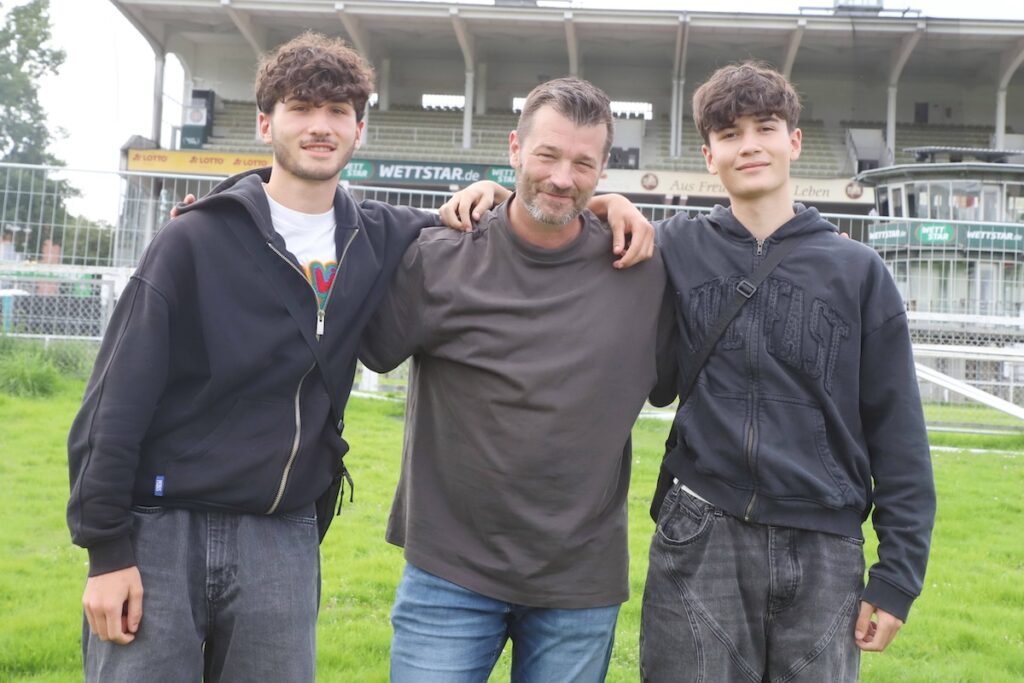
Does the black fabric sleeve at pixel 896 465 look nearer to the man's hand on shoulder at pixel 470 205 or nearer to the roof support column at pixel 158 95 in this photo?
the man's hand on shoulder at pixel 470 205

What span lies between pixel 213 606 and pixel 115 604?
24 centimetres

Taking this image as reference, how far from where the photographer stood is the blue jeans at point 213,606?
2.32 m

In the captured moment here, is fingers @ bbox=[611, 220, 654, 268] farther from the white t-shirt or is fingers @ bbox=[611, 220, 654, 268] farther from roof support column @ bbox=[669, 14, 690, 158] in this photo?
roof support column @ bbox=[669, 14, 690, 158]

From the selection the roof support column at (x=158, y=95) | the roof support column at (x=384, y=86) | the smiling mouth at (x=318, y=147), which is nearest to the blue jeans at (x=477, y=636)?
the smiling mouth at (x=318, y=147)

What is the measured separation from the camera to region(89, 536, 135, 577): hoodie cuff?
7.46 ft

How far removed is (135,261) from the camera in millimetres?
10070

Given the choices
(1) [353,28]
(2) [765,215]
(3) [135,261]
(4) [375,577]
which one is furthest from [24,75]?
(2) [765,215]

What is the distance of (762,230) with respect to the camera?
2.72 metres

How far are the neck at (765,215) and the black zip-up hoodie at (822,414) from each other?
116 mm

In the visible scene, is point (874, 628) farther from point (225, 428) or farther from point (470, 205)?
point (225, 428)

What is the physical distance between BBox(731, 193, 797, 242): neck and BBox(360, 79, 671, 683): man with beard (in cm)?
→ 28

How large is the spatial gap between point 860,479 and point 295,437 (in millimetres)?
1489

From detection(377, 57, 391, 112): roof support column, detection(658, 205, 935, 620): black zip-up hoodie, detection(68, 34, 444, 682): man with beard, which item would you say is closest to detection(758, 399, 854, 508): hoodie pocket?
detection(658, 205, 935, 620): black zip-up hoodie

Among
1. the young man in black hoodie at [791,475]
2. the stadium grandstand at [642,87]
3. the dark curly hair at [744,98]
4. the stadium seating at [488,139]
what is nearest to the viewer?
the young man in black hoodie at [791,475]
